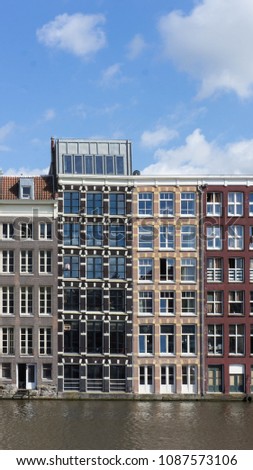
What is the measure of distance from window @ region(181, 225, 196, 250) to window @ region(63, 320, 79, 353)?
32.7 ft

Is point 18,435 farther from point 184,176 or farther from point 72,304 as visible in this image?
point 184,176

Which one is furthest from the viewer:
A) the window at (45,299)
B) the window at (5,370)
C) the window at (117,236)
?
the window at (117,236)

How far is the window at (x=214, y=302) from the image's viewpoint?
201ft

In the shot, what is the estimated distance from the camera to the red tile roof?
6178 cm

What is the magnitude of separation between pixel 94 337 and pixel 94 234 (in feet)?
24.9

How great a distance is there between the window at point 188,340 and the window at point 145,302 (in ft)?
9.43

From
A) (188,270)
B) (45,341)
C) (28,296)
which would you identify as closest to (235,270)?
(188,270)

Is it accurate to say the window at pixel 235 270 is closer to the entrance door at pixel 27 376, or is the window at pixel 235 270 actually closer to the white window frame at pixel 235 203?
the white window frame at pixel 235 203

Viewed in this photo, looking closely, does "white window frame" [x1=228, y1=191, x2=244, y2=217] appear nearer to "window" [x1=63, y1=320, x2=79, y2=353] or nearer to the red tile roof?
the red tile roof

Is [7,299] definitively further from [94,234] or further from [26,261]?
[94,234]

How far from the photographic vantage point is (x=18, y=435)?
144 ft

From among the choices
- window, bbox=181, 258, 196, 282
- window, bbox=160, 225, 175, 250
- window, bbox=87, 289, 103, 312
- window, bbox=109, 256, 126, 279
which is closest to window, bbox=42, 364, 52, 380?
window, bbox=87, 289, 103, 312

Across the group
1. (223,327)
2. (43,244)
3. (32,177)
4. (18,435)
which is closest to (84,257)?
(43,244)

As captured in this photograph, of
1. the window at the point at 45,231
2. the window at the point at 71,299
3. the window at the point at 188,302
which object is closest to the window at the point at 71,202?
the window at the point at 45,231
